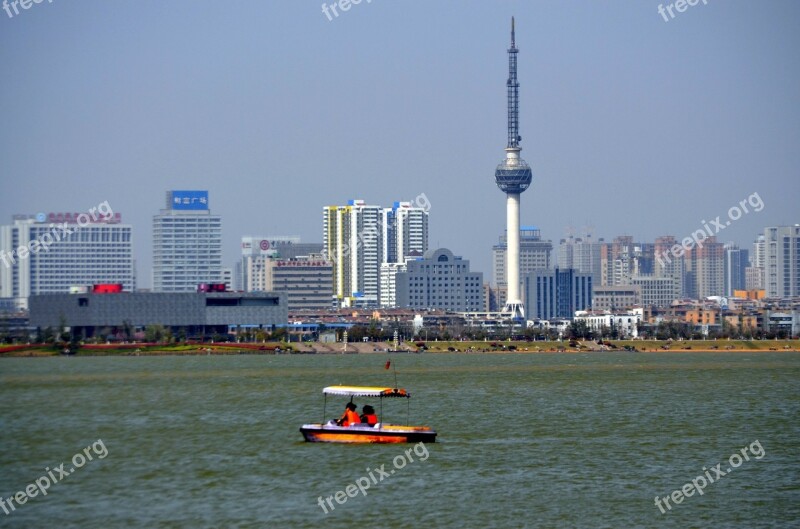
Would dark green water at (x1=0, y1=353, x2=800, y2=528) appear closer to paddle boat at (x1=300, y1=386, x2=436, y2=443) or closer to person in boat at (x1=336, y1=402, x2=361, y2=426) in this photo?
paddle boat at (x1=300, y1=386, x2=436, y2=443)

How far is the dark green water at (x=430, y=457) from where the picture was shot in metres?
43.8

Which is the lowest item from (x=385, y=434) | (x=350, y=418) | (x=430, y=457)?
(x=430, y=457)

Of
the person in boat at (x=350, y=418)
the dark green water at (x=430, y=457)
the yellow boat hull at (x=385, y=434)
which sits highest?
the person in boat at (x=350, y=418)

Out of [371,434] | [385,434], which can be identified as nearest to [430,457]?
[385,434]

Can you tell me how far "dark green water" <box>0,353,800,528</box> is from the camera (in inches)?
1726

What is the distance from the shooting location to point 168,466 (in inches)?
2147

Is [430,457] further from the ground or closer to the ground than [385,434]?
closer to the ground

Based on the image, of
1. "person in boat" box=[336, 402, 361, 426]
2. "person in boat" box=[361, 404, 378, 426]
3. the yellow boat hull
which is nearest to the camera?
the yellow boat hull

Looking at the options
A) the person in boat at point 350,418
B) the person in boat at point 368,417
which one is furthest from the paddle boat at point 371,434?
the person in boat at point 368,417

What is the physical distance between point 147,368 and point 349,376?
125 feet

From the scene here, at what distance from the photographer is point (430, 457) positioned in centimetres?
5578

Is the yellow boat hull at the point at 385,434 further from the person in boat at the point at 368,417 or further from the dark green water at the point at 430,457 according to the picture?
the person in boat at the point at 368,417

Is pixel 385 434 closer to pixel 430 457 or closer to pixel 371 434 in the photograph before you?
pixel 371 434

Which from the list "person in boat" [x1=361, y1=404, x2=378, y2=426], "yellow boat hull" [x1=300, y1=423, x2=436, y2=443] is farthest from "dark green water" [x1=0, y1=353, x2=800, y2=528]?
"person in boat" [x1=361, y1=404, x2=378, y2=426]
